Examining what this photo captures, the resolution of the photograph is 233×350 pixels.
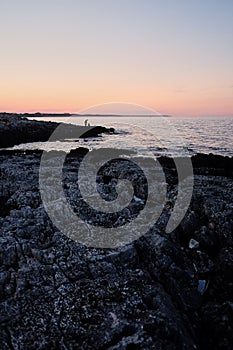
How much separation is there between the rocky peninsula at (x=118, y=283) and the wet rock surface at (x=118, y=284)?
0.09ft

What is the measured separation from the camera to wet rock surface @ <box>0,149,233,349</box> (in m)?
7.25

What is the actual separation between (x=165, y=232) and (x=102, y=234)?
271 centimetres

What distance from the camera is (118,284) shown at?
8.59 m

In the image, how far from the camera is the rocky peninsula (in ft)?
23.8

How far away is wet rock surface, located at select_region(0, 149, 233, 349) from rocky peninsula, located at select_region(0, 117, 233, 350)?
0.03 meters

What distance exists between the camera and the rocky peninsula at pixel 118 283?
7258 millimetres

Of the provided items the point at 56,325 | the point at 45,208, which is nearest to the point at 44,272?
the point at 56,325

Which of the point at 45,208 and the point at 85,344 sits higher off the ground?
the point at 45,208

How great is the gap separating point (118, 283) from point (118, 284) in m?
0.04

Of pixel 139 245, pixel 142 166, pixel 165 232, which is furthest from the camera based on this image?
pixel 142 166

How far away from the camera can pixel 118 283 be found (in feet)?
28.3

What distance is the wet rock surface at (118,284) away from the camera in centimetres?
725

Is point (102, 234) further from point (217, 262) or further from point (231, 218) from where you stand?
point (231, 218)

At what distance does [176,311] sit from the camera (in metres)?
8.11
